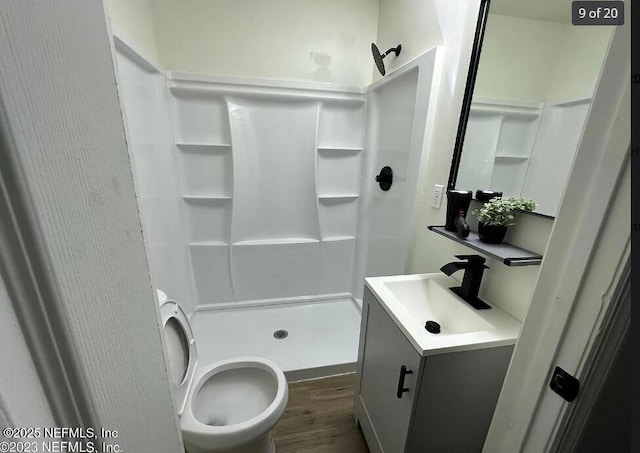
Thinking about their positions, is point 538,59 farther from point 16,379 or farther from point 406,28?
point 16,379

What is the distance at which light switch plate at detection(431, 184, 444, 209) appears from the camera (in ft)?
4.22

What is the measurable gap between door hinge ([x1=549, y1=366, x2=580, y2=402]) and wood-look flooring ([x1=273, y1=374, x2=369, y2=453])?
115cm

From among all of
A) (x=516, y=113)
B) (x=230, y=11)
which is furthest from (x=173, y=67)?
(x=516, y=113)

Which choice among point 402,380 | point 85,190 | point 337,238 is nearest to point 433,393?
point 402,380

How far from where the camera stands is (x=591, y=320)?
17.4 inches

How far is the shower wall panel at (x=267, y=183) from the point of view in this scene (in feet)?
6.27

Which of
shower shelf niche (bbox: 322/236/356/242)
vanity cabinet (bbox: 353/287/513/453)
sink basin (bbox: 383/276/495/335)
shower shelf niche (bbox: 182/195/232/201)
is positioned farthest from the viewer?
shower shelf niche (bbox: 322/236/356/242)

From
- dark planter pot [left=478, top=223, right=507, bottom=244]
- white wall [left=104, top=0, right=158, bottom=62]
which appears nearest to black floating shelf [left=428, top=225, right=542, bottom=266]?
dark planter pot [left=478, top=223, right=507, bottom=244]

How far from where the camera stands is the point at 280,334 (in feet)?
6.66

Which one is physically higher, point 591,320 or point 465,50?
point 465,50

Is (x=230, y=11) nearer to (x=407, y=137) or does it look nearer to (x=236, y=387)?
(x=407, y=137)

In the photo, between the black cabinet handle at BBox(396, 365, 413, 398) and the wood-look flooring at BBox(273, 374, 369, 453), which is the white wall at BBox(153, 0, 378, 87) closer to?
the black cabinet handle at BBox(396, 365, 413, 398)

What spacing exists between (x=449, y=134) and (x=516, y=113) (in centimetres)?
29

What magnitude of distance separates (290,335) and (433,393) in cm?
137
